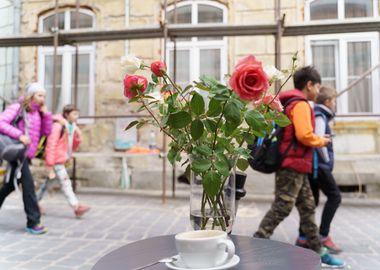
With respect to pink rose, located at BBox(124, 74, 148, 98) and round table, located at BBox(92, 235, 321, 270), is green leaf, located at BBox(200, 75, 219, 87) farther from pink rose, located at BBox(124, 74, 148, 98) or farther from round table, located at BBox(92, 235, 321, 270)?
round table, located at BBox(92, 235, 321, 270)

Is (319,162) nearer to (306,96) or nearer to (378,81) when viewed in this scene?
(306,96)

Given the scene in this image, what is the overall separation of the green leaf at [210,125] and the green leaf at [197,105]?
0.11ft

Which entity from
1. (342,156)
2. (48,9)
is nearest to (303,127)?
(342,156)

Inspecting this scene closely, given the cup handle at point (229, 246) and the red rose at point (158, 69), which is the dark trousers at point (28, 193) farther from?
the cup handle at point (229, 246)

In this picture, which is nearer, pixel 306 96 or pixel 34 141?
pixel 306 96

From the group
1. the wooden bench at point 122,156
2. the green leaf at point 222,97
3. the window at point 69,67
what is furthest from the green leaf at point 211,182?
the window at point 69,67

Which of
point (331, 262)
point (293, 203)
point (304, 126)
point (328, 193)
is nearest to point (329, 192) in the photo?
point (328, 193)

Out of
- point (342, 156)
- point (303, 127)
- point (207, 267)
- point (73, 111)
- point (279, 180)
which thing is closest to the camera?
point (207, 267)

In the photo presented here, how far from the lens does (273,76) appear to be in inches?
51.2

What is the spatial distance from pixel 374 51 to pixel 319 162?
183 inches

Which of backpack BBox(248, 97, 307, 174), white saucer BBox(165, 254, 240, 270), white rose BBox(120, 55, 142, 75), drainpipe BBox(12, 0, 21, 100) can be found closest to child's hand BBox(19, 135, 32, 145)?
backpack BBox(248, 97, 307, 174)

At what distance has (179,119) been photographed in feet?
4.13

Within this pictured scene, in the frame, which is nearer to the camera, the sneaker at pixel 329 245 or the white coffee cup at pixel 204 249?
the white coffee cup at pixel 204 249

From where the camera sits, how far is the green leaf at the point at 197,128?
4.15 feet
